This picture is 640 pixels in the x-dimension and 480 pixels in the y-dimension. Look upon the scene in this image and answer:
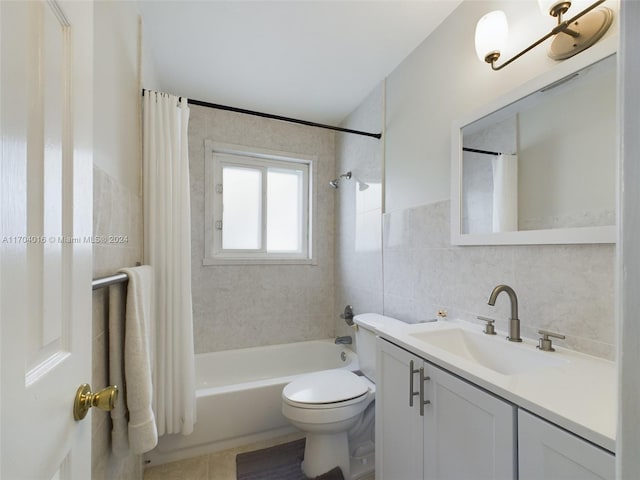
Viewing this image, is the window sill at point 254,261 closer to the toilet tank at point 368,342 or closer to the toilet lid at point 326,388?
the toilet tank at point 368,342

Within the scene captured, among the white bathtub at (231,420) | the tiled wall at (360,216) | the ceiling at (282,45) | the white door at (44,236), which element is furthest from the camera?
the tiled wall at (360,216)

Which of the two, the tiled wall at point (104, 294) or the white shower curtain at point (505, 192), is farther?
the white shower curtain at point (505, 192)

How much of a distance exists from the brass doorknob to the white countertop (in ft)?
2.80

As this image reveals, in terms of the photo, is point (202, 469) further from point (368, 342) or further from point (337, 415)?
point (368, 342)

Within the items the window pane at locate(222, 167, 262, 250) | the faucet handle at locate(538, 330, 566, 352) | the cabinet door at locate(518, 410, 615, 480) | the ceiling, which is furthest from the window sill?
Result: the cabinet door at locate(518, 410, 615, 480)

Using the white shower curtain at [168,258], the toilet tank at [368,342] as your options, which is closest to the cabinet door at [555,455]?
the toilet tank at [368,342]

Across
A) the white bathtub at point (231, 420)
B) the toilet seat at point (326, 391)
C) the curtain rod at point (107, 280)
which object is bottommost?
the white bathtub at point (231, 420)

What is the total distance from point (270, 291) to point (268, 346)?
47 centimetres

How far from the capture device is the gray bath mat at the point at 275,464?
156cm

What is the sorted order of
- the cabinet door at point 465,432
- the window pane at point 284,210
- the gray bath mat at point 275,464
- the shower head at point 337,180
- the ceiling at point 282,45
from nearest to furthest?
the cabinet door at point 465,432
the ceiling at point 282,45
the gray bath mat at point 275,464
the shower head at point 337,180
the window pane at point 284,210

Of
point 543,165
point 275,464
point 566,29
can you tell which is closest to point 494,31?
point 566,29

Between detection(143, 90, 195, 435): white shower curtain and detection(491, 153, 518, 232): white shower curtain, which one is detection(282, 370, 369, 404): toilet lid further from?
detection(491, 153, 518, 232): white shower curtain

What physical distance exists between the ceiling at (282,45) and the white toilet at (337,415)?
1.55 m

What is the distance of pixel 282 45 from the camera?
1708mm
